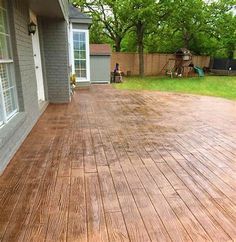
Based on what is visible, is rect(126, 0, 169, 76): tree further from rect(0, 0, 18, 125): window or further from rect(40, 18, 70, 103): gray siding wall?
rect(0, 0, 18, 125): window

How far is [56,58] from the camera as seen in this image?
255 inches

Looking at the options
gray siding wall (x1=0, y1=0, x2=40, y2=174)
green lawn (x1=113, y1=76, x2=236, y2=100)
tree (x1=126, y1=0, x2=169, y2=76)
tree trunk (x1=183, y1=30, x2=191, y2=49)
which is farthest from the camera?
tree trunk (x1=183, y1=30, x2=191, y2=49)

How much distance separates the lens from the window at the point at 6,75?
3088 millimetres

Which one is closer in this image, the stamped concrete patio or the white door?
the stamped concrete patio

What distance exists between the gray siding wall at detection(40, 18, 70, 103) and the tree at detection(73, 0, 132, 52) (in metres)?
8.81

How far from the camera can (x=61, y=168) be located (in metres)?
2.76

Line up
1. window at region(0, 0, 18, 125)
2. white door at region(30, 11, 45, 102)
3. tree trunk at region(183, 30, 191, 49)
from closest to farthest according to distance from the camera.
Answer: window at region(0, 0, 18, 125) < white door at region(30, 11, 45, 102) < tree trunk at region(183, 30, 191, 49)

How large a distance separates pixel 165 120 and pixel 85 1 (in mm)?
13327

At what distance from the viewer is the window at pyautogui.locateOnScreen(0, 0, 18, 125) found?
3.09 meters

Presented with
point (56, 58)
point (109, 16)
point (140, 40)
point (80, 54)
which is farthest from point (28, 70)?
point (109, 16)

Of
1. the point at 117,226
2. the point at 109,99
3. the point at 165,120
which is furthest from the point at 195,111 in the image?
the point at 117,226

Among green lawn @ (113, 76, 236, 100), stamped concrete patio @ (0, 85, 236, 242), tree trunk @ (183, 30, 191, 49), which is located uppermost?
tree trunk @ (183, 30, 191, 49)

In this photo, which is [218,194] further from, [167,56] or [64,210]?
[167,56]

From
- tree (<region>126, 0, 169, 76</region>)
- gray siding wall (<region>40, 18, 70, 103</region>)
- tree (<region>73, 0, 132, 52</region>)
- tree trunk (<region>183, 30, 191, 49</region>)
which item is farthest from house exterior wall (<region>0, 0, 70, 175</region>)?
tree trunk (<region>183, 30, 191, 49</region>)
